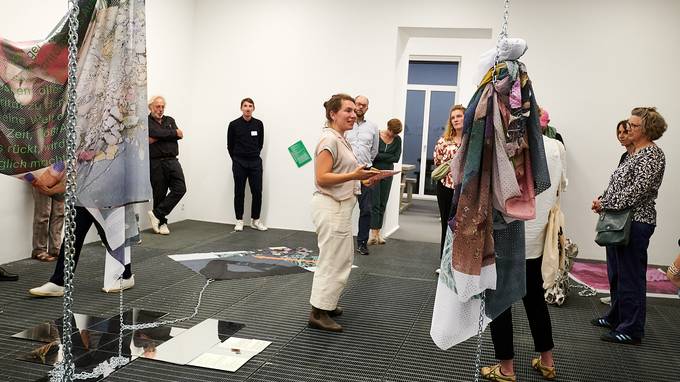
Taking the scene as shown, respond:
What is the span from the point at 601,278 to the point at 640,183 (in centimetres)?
246

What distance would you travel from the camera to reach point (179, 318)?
152 inches

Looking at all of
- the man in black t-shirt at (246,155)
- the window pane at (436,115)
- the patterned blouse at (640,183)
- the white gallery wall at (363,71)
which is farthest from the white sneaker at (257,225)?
the window pane at (436,115)

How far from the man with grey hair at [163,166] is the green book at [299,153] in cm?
147

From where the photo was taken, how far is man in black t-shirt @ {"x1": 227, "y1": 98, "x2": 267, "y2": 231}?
761 centimetres

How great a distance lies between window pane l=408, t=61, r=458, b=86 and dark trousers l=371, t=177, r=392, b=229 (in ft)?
21.0

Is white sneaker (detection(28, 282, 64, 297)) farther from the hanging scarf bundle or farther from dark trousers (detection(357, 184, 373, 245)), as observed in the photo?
dark trousers (detection(357, 184, 373, 245))

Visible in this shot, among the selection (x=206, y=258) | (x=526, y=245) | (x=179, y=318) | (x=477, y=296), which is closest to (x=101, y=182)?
(x=179, y=318)

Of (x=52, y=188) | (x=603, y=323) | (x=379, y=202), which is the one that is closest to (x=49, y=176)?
(x=52, y=188)

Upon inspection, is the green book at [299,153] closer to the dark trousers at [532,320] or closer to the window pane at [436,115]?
the dark trousers at [532,320]

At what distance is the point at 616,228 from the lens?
3676 mm

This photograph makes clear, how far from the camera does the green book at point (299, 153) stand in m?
7.80

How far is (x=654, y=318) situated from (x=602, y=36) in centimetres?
366

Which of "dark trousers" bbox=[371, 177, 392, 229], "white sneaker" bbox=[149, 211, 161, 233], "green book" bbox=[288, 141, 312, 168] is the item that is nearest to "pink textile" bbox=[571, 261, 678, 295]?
"dark trousers" bbox=[371, 177, 392, 229]

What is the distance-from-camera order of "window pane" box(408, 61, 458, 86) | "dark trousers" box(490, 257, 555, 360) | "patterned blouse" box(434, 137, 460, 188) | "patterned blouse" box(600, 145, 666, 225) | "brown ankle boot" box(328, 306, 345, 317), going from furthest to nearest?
"window pane" box(408, 61, 458, 86) < "patterned blouse" box(434, 137, 460, 188) < "brown ankle boot" box(328, 306, 345, 317) < "patterned blouse" box(600, 145, 666, 225) < "dark trousers" box(490, 257, 555, 360)
